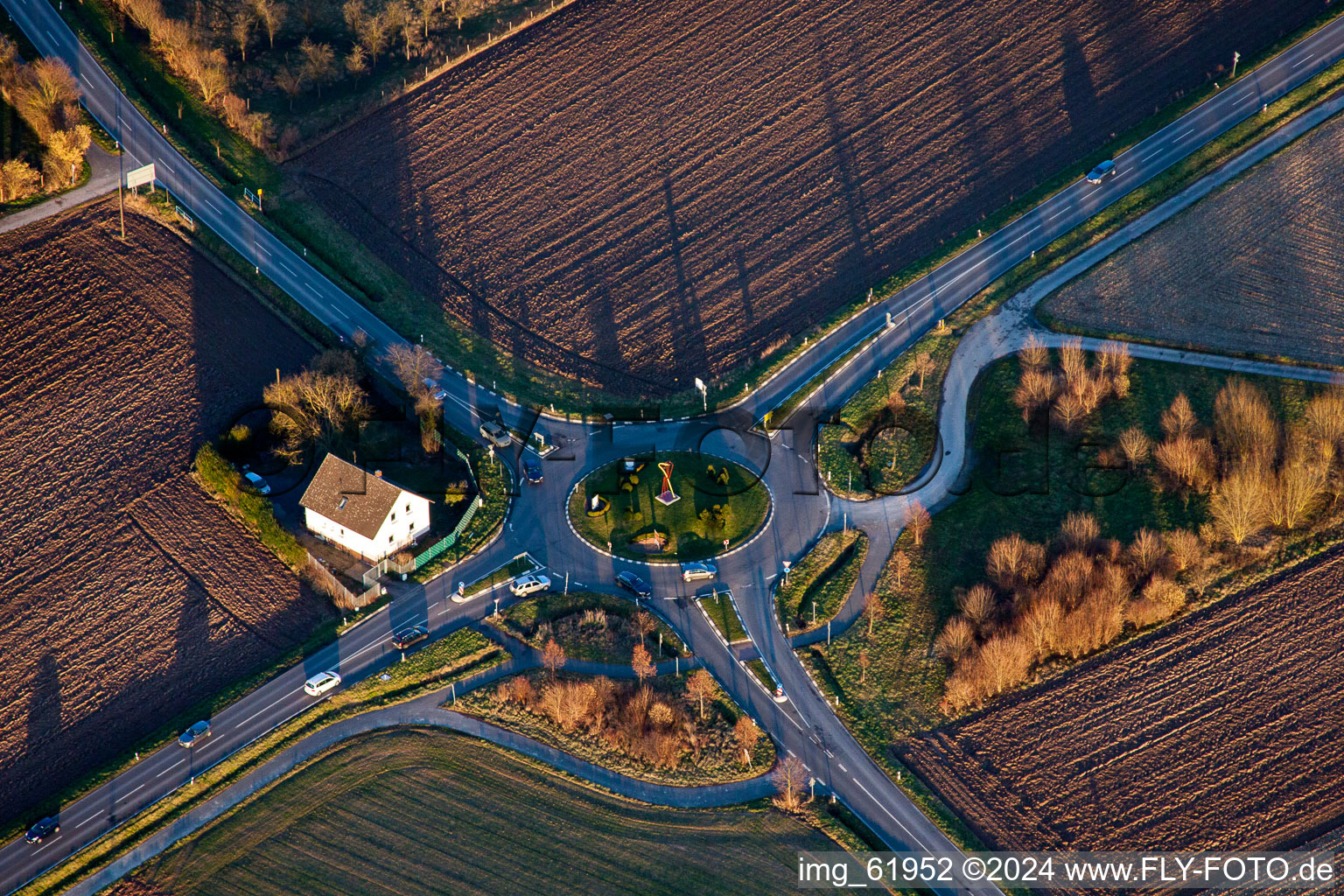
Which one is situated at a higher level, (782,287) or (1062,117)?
(1062,117)

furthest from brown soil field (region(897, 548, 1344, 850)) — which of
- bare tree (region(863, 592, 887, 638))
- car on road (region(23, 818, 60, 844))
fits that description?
car on road (region(23, 818, 60, 844))

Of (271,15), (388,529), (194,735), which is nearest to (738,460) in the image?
(388,529)

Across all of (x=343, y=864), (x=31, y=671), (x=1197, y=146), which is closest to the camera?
(x=343, y=864)

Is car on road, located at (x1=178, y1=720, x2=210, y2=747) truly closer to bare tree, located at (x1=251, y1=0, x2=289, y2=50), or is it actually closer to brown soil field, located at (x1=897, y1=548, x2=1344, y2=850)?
brown soil field, located at (x1=897, y1=548, x2=1344, y2=850)

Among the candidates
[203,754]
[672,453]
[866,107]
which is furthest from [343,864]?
[866,107]

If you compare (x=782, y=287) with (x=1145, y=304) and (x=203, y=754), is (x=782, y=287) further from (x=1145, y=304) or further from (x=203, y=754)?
(x=203, y=754)

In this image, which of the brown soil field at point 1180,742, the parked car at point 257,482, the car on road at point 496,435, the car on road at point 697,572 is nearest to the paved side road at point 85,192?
the parked car at point 257,482

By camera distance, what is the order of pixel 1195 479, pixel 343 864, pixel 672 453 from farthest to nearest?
pixel 672 453 → pixel 1195 479 → pixel 343 864
